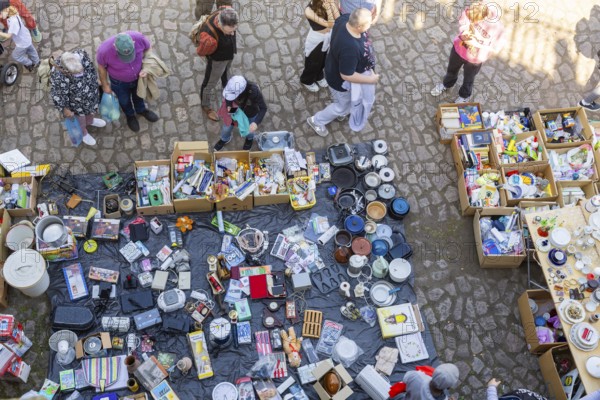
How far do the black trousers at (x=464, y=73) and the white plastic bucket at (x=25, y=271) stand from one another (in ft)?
23.3

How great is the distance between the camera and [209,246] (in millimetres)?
→ 8461

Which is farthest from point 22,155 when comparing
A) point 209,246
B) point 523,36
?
point 523,36

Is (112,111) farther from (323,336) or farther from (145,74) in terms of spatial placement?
(323,336)

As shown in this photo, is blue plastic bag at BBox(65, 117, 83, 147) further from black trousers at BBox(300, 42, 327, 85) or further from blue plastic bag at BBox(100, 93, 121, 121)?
black trousers at BBox(300, 42, 327, 85)

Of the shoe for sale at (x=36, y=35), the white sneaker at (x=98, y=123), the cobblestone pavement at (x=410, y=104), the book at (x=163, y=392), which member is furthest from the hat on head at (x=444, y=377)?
the shoe for sale at (x=36, y=35)

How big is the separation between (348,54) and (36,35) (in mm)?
5731

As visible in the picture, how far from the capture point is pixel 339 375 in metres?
7.37

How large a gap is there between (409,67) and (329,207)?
11.0 ft

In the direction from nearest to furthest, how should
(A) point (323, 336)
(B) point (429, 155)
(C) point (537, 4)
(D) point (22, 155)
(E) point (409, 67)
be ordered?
(A) point (323, 336)
(D) point (22, 155)
(B) point (429, 155)
(E) point (409, 67)
(C) point (537, 4)

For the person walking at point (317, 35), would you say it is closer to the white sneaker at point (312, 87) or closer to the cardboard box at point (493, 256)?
the white sneaker at point (312, 87)

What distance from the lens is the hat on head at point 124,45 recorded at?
7887mm

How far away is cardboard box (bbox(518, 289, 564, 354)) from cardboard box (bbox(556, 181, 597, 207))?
1477mm

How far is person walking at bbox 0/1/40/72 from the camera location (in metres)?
9.05

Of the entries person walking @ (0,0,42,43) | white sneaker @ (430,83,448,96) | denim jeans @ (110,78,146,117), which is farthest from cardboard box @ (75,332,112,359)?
white sneaker @ (430,83,448,96)
